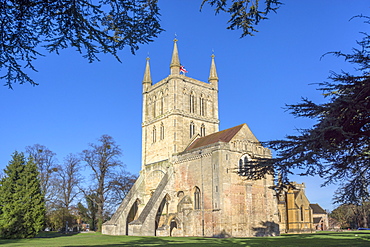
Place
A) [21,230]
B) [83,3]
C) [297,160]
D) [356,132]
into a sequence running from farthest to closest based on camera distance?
[21,230] < [356,132] < [297,160] < [83,3]

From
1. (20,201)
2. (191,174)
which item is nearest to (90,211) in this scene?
(20,201)

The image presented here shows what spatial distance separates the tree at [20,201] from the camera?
29.7 meters

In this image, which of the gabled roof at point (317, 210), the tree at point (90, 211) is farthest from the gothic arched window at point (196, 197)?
the gabled roof at point (317, 210)

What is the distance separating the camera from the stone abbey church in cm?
3288

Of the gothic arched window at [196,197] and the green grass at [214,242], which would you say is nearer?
the green grass at [214,242]

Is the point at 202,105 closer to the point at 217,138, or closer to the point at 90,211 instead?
the point at 217,138

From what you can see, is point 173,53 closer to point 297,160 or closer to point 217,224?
point 217,224

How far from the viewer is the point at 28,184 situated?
3133cm

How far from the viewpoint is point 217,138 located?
3694cm

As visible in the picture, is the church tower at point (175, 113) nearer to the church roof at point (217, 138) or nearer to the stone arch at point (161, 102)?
the stone arch at point (161, 102)

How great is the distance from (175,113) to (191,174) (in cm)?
750

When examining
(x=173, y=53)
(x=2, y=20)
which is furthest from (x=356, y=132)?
(x=173, y=53)

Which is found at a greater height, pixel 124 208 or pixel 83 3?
pixel 83 3

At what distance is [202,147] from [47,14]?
90.6 ft
